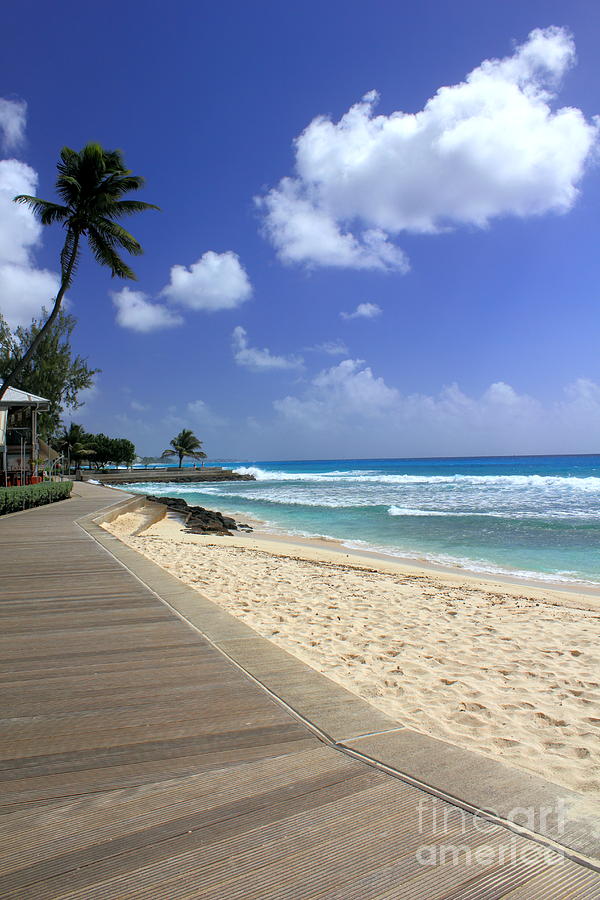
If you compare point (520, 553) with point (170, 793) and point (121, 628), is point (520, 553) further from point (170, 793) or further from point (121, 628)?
point (170, 793)

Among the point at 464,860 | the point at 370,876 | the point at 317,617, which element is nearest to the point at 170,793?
the point at 370,876

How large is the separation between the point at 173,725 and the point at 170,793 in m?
0.52

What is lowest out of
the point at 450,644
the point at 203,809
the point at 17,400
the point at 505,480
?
the point at 505,480

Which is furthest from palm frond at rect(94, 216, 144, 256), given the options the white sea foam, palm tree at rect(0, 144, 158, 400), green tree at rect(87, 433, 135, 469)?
green tree at rect(87, 433, 135, 469)

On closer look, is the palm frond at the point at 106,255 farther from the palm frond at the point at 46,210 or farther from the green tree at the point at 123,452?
the green tree at the point at 123,452

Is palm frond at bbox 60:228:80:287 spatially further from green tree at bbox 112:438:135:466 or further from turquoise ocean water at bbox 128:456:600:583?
green tree at bbox 112:438:135:466

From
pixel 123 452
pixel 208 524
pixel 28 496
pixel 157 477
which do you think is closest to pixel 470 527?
pixel 208 524

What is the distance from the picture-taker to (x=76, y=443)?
191 feet

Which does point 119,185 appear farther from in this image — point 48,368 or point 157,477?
point 157,477

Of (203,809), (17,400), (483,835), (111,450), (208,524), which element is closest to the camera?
(483,835)

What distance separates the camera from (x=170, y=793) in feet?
5.69

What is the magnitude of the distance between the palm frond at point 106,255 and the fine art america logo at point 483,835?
19.7 meters

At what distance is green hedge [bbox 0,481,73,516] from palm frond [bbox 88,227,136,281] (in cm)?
799

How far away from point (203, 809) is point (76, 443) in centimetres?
6203
